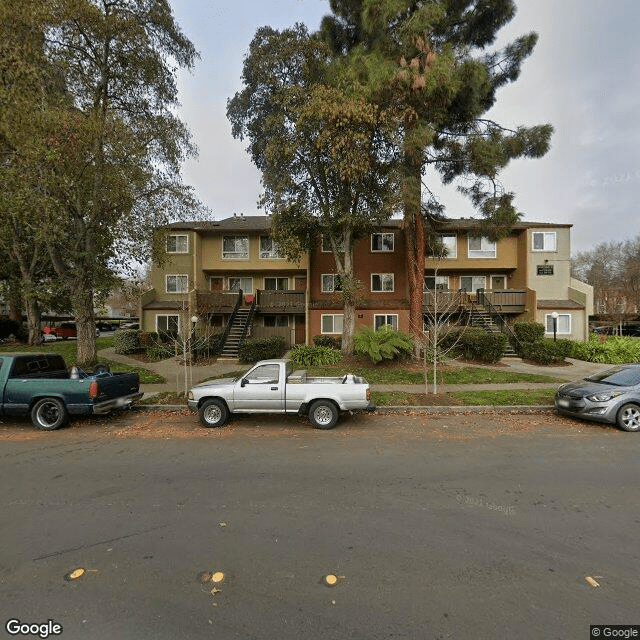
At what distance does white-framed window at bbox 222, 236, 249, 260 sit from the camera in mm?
25016

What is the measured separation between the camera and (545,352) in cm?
1731

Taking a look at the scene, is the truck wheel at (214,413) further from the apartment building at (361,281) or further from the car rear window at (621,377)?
the apartment building at (361,281)

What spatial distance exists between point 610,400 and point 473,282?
1878 centimetres

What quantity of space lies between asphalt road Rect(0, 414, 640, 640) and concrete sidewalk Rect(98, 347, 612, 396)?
5228 millimetres

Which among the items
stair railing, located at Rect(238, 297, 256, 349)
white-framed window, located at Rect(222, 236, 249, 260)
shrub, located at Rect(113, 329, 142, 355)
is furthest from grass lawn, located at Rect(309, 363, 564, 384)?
white-framed window, located at Rect(222, 236, 249, 260)

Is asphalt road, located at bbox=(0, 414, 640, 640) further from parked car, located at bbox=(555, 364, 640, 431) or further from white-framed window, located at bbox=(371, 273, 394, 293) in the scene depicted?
white-framed window, located at bbox=(371, 273, 394, 293)

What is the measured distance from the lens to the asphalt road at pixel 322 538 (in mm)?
2688

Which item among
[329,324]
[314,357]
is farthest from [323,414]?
[329,324]

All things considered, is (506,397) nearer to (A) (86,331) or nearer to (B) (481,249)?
(A) (86,331)

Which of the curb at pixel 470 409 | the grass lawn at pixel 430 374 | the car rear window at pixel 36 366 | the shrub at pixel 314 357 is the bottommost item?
the curb at pixel 470 409

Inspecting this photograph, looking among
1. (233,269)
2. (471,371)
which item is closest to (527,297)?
(471,371)

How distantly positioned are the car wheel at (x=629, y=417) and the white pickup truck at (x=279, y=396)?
544 cm

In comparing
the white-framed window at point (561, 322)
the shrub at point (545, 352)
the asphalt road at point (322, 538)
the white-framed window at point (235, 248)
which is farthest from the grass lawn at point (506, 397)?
the white-framed window at point (235, 248)

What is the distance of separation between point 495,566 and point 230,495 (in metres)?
3.13
